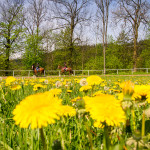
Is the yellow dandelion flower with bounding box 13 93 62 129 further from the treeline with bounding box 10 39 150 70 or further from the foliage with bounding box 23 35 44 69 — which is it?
the treeline with bounding box 10 39 150 70

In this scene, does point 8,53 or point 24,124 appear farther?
point 8,53

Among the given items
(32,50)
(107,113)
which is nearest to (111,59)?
(32,50)

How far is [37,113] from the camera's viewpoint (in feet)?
1.38

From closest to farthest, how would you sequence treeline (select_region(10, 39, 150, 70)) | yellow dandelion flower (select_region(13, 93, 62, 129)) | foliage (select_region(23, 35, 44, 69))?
yellow dandelion flower (select_region(13, 93, 62, 129))
foliage (select_region(23, 35, 44, 69))
treeline (select_region(10, 39, 150, 70))

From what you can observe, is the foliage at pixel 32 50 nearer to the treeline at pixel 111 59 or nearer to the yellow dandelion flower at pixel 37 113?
the treeline at pixel 111 59

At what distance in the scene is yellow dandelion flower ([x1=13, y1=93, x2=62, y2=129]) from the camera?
395mm

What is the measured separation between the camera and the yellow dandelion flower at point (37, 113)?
40cm

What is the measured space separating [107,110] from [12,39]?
2381 cm

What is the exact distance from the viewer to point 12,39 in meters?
22.1

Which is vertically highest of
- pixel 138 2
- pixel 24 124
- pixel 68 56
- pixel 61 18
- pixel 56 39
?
pixel 138 2

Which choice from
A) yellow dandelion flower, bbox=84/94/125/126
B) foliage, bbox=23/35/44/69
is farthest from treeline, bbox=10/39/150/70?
yellow dandelion flower, bbox=84/94/125/126

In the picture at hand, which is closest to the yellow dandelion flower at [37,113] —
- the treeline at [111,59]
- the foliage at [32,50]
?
the foliage at [32,50]

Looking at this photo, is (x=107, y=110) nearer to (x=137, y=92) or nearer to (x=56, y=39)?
(x=137, y=92)

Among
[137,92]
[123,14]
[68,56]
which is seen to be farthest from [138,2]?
[137,92]
